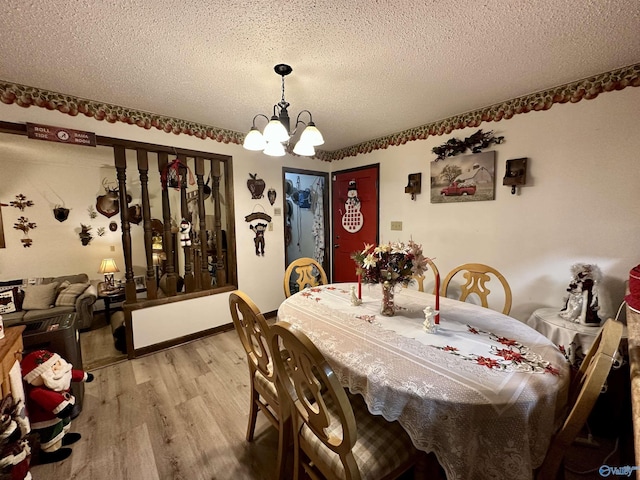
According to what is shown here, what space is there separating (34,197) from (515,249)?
598cm

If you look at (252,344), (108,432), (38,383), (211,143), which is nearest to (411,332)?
(252,344)

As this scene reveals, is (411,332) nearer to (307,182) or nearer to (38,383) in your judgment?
(38,383)

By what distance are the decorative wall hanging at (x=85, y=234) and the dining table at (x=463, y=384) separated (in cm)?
453

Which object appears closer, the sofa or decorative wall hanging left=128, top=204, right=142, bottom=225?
the sofa

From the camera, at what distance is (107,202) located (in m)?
4.24

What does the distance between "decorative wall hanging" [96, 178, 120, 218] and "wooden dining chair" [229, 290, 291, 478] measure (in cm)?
425

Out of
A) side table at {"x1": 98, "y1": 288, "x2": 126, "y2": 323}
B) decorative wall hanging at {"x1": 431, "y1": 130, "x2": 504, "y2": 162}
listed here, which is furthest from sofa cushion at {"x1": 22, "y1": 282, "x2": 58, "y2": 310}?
decorative wall hanging at {"x1": 431, "y1": 130, "x2": 504, "y2": 162}

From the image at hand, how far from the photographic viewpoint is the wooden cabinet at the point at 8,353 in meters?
1.15

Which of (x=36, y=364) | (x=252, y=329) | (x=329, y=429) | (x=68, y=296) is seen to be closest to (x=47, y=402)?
(x=36, y=364)

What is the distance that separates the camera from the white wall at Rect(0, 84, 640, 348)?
1.82m

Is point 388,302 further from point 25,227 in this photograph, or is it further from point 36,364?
point 25,227

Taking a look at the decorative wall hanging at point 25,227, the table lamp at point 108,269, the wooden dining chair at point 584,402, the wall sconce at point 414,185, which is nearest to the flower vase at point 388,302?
the wooden dining chair at point 584,402

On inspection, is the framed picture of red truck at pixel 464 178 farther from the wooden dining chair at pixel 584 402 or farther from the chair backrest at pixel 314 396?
the chair backrest at pixel 314 396

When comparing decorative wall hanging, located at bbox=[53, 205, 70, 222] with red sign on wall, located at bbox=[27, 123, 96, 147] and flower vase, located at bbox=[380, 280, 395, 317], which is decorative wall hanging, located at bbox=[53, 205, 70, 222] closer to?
red sign on wall, located at bbox=[27, 123, 96, 147]
